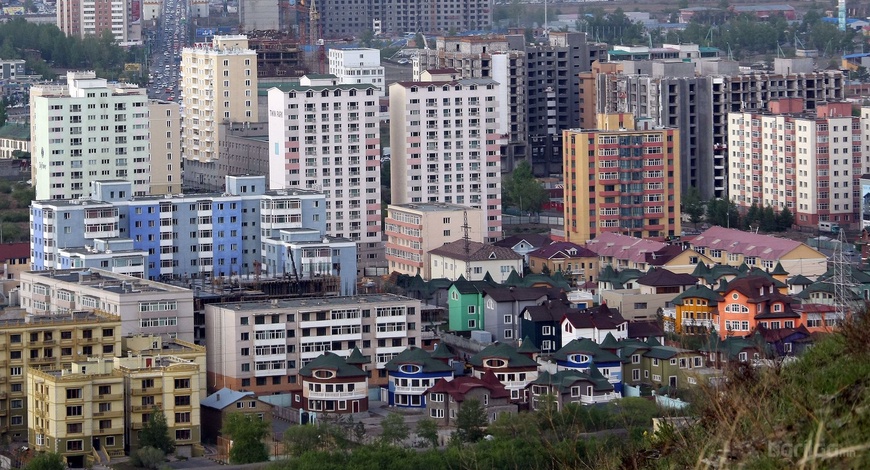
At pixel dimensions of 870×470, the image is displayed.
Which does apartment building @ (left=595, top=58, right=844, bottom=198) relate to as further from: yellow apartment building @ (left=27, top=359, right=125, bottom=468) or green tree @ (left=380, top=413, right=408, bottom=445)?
yellow apartment building @ (left=27, top=359, right=125, bottom=468)

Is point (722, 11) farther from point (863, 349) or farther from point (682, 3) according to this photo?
point (863, 349)

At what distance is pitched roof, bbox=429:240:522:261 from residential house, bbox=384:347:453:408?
5.38 meters

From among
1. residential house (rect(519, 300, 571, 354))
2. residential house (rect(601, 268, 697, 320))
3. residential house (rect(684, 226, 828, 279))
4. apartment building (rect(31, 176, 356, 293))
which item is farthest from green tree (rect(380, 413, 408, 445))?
residential house (rect(684, 226, 828, 279))

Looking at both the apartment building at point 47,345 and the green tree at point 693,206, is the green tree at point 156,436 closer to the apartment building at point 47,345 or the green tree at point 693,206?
the apartment building at point 47,345

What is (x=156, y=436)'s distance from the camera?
15.6 metres

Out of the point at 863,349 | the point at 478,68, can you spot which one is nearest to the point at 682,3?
the point at 478,68

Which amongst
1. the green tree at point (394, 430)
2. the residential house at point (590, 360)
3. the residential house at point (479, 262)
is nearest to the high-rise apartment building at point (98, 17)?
the residential house at point (479, 262)

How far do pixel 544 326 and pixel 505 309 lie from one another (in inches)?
26.9

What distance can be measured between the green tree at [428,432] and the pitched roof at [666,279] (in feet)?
20.7

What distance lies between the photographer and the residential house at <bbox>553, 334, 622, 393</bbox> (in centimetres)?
1780

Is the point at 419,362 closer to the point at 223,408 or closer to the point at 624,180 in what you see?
the point at 223,408

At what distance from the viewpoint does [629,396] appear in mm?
17016

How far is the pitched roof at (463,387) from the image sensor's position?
16.9 meters

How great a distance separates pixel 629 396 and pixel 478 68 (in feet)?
60.7
